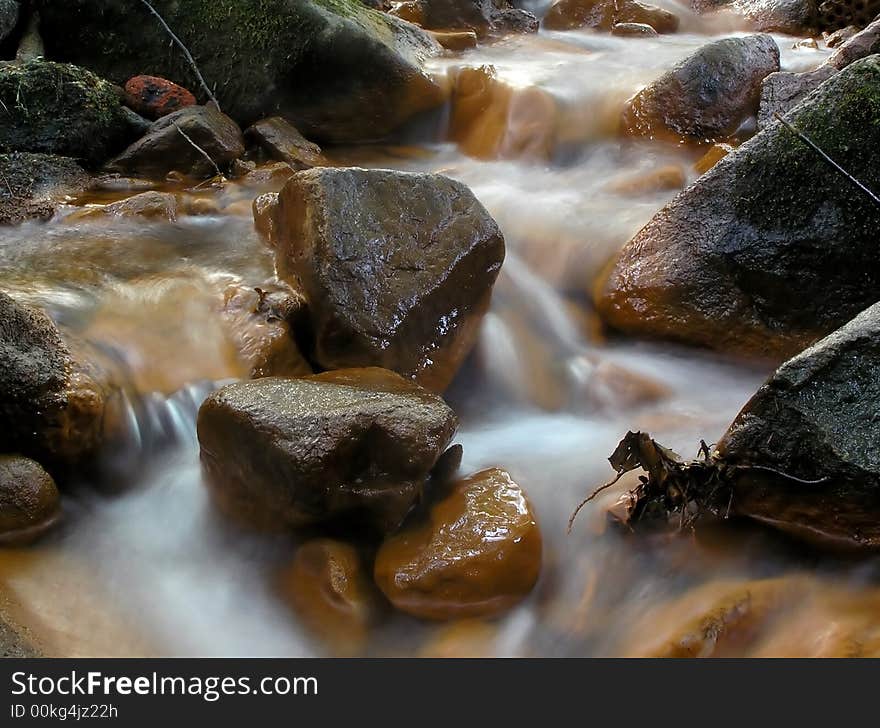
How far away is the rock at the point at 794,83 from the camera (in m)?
6.75

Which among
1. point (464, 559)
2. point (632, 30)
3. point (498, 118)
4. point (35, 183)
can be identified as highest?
point (632, 30)

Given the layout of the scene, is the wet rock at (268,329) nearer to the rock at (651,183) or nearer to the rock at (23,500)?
the rock at (23,500)

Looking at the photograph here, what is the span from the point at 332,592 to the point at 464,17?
27.7 feet

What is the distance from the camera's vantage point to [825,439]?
2957 mm

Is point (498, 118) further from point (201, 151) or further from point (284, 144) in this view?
point (201, 151)

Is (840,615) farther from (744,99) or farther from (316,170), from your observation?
(744,99)

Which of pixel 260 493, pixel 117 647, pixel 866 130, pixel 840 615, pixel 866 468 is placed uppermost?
pixel 866 130

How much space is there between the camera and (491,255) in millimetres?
4539

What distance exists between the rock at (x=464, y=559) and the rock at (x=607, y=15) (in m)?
8.77

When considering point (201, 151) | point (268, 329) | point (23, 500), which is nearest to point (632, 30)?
point (201, 151)

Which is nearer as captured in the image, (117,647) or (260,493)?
(117,647)

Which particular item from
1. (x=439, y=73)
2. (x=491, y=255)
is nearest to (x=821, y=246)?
(x=491, y=255)

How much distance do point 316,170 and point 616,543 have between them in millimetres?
2414

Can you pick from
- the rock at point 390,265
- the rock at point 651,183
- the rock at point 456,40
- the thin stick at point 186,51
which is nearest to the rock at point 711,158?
the rock at point 651,183
